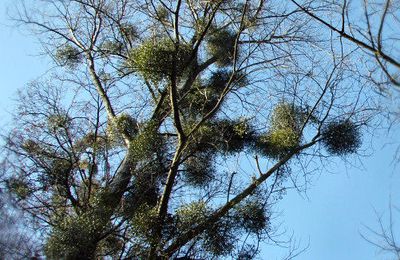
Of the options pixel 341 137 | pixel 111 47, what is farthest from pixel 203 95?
pixel 341 137

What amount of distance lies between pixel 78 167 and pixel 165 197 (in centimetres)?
155

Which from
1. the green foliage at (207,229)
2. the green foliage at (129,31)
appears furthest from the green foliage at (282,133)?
the green foliage at (129,31)

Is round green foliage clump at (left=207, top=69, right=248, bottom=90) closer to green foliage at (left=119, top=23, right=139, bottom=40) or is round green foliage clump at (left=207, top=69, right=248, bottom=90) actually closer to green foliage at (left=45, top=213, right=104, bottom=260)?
green foliage at (left=119, top=23, right=139, bottom=40)

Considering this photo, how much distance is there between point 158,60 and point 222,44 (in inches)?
77.1

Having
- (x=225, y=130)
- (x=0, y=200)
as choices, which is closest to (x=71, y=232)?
(x=0, y=200)

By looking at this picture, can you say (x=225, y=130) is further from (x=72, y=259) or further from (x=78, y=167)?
(x=72, y=259)

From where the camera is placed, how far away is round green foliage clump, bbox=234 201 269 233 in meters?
5.86

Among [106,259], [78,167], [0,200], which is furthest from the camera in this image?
[78,167]

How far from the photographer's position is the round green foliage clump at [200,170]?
657cm

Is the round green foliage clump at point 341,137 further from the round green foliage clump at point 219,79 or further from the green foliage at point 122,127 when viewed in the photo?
the green foliage at point 122,127

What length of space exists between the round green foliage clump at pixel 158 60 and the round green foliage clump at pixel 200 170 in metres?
1.43

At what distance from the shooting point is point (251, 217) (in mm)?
5867

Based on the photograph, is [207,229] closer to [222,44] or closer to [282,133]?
[282,133]

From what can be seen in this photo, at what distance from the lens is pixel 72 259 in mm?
5148
